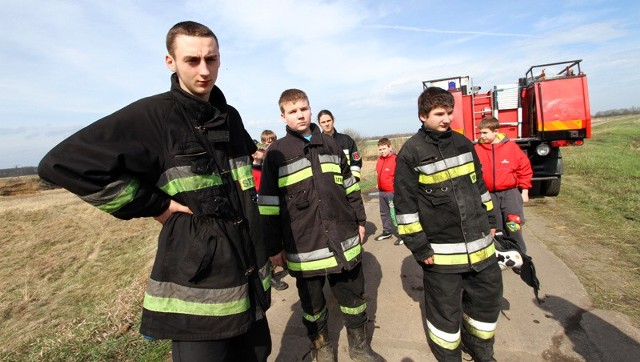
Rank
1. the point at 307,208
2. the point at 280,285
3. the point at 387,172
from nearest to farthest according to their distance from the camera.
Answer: the point at 307,208, the point at 280,285, the point at 387,172

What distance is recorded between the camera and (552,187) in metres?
7.34

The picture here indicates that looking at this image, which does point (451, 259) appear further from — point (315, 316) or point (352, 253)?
point (315, 316)

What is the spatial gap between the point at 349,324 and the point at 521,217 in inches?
104

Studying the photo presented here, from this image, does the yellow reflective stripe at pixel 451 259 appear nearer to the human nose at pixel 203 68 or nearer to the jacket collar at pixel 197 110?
the jacket collar at pixel 197 110

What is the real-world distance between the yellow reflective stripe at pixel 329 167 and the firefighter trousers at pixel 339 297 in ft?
2.69

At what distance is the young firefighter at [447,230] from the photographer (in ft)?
7.64

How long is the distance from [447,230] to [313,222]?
992 mm

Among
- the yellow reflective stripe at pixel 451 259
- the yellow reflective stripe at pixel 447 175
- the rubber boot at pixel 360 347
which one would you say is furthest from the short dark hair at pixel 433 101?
the rubber boot at pixel 360 347

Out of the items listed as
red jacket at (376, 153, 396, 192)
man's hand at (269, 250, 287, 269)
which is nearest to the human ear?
man's hand at (269, 250, 287, 269)

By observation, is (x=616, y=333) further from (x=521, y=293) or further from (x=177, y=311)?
(x=177, y=311)

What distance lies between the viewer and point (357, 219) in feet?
9.00

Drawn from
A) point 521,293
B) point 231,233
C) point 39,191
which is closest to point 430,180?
point 231,233

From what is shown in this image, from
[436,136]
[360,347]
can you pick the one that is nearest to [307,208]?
[436,136]

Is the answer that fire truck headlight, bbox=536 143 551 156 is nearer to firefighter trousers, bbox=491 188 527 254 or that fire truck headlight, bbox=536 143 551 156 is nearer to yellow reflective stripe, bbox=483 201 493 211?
firefighter trousers, bbox=491 188 527 254
